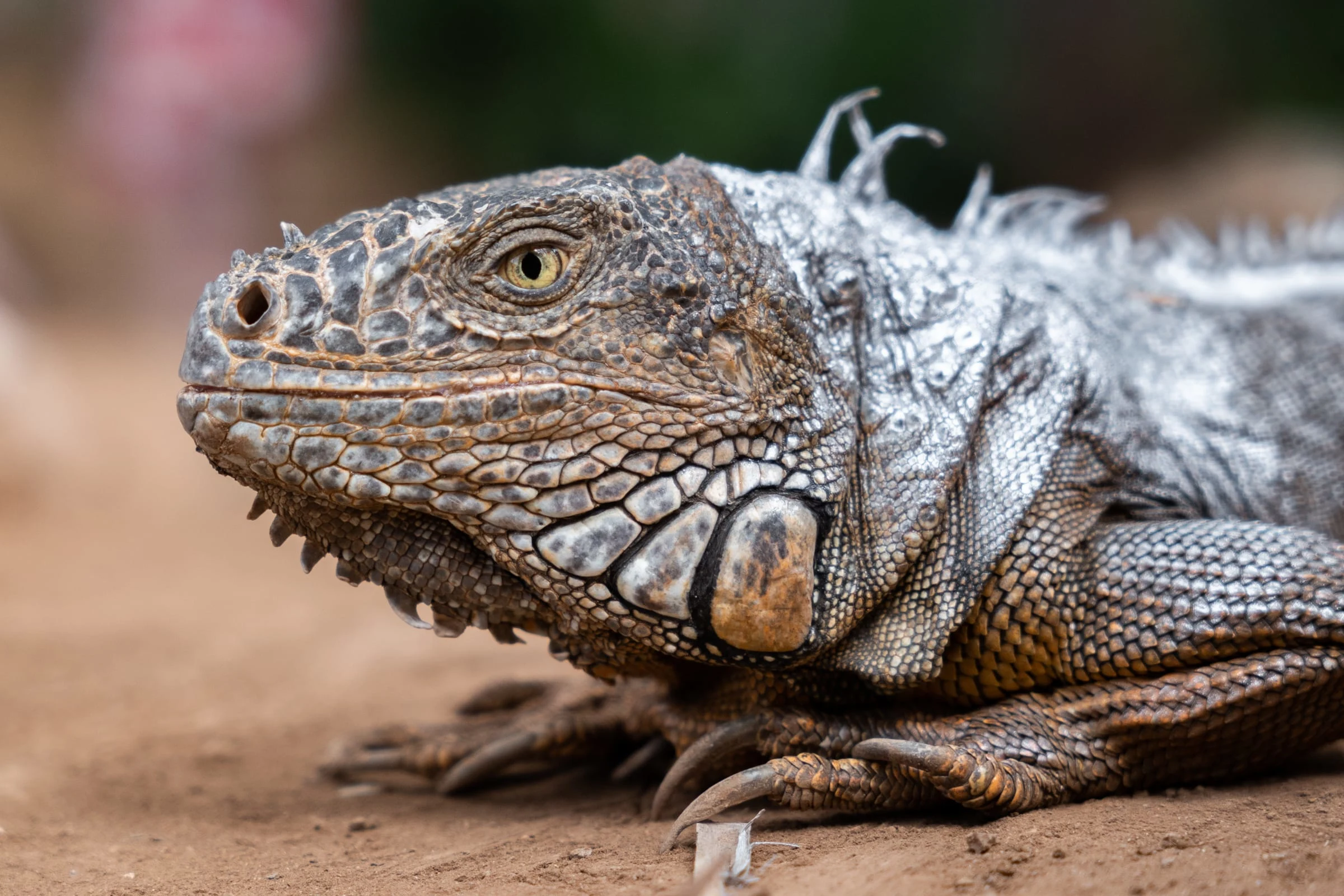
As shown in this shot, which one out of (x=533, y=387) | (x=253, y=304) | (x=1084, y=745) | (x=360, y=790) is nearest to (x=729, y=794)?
(x=1084, y=745)

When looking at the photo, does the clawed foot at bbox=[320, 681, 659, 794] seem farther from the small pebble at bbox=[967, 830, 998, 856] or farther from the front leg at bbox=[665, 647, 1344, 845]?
the small pebble at bbox=[967, 830, 998, 856]

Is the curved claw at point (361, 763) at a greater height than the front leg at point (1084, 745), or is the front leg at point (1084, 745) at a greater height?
the front leg at point (1084, 745)

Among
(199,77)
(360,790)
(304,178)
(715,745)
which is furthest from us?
(304,178)

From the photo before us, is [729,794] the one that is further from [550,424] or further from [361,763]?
[361,763]

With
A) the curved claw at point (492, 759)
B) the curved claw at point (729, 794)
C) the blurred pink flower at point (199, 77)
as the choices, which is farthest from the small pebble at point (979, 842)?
the blurred pink flower at point (199, 77)

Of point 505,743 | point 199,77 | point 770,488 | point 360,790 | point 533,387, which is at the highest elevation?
point 199,77

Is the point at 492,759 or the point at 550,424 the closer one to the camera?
the point at 550,424

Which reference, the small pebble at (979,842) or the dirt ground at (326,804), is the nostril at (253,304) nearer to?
the dirt ground at (326,804)
